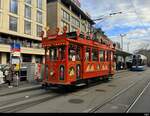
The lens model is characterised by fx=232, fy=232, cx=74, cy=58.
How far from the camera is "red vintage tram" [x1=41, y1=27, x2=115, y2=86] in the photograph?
43.7 feet

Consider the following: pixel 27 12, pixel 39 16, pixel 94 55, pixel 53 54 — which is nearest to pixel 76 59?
pixel 53 54

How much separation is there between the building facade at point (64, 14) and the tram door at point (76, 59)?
3879 centimetres

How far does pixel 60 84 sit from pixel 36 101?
271cm

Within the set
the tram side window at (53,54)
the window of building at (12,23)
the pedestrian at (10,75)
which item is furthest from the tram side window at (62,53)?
the window of building at (12,23)

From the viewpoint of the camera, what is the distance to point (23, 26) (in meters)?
46.5

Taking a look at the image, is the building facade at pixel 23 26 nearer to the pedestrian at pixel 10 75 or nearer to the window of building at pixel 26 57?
the window of building at pixel 26 57

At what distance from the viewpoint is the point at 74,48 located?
553 inches

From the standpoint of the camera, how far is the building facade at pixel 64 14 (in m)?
58.8

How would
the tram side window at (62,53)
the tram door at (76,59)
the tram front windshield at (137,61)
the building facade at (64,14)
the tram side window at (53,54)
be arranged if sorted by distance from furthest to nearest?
the building facade at (64,14) → the tram front windshield at (137,61) → the tram side window at (53,54) → the tram door at (76,59) → the tram side window at (62,53)

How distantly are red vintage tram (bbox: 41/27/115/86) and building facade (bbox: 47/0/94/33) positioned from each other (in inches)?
1487

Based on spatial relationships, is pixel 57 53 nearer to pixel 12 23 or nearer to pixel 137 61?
pixel 12 23

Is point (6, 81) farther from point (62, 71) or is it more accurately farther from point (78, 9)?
point (78, 9)

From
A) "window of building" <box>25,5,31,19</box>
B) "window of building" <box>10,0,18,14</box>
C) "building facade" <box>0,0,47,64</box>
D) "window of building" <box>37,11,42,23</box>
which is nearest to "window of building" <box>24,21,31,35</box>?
"building facade" <box>0,0,47,64</box>

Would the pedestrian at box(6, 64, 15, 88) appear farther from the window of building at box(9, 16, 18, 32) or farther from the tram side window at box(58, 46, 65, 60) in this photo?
the window of building at box(9, 16, 18, 32)
